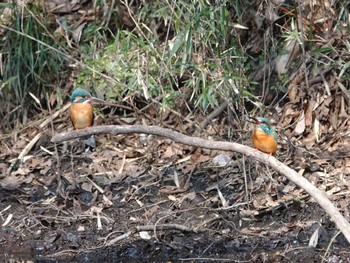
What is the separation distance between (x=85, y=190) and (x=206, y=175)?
4.20 ft

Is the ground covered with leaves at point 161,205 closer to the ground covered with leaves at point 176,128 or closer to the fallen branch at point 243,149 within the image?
the ground covered with leaves at point 176,128

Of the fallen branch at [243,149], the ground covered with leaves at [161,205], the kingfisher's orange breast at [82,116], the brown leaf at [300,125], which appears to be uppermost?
the fallen branch at [243,149]

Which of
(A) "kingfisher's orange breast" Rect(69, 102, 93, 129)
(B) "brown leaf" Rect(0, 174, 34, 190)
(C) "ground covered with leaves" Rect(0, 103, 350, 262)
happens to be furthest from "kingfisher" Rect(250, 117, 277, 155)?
(B) "brown leaf" Rect(0, 174, 34, 190)

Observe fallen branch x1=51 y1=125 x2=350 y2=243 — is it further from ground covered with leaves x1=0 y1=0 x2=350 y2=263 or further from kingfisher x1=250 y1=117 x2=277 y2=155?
ground covered with leaves x1=0 y1=0 x2=350 y2=263

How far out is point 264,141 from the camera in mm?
7051

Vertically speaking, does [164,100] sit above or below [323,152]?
above

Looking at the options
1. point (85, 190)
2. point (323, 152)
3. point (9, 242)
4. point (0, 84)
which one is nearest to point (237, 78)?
point (323, 152)

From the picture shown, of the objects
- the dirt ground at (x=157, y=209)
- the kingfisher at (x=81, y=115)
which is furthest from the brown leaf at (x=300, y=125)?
the kingfisher at (x=81, y=115)

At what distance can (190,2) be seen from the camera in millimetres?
8141

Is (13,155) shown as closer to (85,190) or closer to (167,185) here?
(85,190)

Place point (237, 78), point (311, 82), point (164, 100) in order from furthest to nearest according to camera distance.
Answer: point (311, 82)
point (164, 100)
point (237, 78)

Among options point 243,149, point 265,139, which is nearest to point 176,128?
point 265,139

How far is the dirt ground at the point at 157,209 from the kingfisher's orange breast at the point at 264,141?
1011 mm

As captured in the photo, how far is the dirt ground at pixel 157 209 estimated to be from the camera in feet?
25.5
